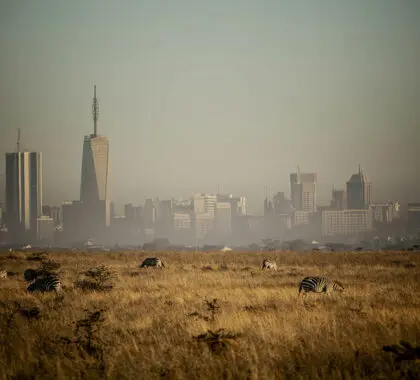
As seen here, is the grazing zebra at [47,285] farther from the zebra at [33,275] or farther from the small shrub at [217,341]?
the small shrub at [217,341]

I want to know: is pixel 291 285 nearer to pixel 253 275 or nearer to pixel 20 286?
pixel 253 275

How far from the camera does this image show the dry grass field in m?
11.0

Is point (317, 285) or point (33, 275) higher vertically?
point (317, 285)

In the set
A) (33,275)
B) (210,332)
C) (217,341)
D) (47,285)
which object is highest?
(210,332)

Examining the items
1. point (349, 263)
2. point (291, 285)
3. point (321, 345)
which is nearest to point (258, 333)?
point (321, 345)

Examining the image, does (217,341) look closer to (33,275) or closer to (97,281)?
(97,281)

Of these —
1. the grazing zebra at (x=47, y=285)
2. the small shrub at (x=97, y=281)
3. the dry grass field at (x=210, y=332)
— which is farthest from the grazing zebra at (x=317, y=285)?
the grazing zebra at (x=47, y=285)

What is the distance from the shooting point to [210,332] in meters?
12.6

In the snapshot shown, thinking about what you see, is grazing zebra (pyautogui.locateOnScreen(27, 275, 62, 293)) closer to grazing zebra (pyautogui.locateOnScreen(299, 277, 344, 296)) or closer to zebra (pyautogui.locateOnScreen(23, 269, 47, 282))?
zebra (pyautogui.locateOnScreen(23, 269, 47, 282))

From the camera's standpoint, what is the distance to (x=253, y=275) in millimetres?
31688

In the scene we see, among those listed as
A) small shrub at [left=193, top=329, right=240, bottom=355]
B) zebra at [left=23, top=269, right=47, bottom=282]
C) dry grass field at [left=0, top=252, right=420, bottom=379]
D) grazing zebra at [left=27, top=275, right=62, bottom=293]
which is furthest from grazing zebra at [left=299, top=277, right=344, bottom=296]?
zebra at [left=23, top=269, right=47, bottom=282]

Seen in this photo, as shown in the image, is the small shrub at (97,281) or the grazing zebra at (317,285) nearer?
the grazing zebra at (317,285)

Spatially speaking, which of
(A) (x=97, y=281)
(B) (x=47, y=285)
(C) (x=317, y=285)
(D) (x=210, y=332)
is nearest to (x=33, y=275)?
(A) (x=97, y=281)

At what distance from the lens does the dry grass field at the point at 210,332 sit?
11.0 metres
